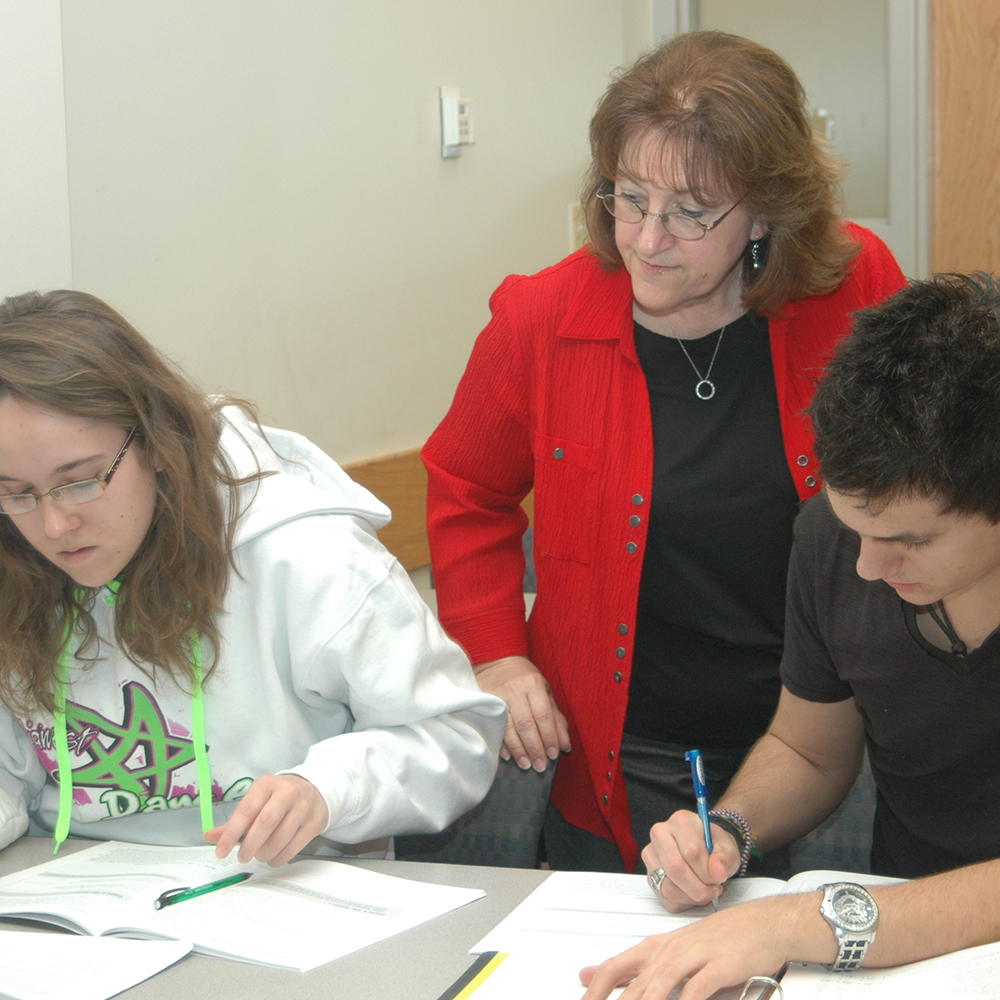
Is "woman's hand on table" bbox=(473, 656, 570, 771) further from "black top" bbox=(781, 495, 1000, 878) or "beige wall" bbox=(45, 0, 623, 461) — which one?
"beige wall" bbox=(45, 0, 623, 461)

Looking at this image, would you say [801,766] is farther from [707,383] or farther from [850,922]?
[707,383]

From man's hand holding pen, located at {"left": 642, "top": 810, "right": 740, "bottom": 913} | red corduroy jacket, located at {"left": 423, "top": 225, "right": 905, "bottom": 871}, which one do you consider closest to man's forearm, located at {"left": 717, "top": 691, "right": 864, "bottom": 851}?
man's hand holding pen, located at {"left": 642, "top": 810, "right": 740, "bottom": 913}

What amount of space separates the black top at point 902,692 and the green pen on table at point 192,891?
2.34ft

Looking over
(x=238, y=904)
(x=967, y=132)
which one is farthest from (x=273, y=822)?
(x=967, y=132)

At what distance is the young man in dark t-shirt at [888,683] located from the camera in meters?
1.08

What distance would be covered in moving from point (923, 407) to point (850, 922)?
485 mm

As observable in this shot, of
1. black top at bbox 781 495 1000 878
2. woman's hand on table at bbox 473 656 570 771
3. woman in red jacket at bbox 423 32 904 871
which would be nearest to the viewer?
black top at bbox 781 495 1000 878

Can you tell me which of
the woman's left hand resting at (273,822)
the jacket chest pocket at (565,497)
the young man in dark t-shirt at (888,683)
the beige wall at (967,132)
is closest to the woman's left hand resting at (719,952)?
the young man in dark t-shirt at (888,683)

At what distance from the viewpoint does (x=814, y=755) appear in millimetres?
1502

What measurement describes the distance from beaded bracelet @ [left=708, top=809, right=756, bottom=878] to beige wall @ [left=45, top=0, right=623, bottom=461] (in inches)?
59.6

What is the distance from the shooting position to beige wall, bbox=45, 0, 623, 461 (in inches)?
87.7

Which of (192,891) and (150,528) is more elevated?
(150,528)

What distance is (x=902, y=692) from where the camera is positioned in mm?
1362

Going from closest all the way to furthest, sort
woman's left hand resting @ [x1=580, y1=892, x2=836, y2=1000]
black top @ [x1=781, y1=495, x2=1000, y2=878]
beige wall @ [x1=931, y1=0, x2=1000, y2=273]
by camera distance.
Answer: woman's left hand resting @ [x1=580, y1=892, x2=836, y2=1000]
black top @ [x1=781, y1=495, x2=1000, y2=878]
beige wall @ [x1=931, y1=0, x2=1000, y2=273]
